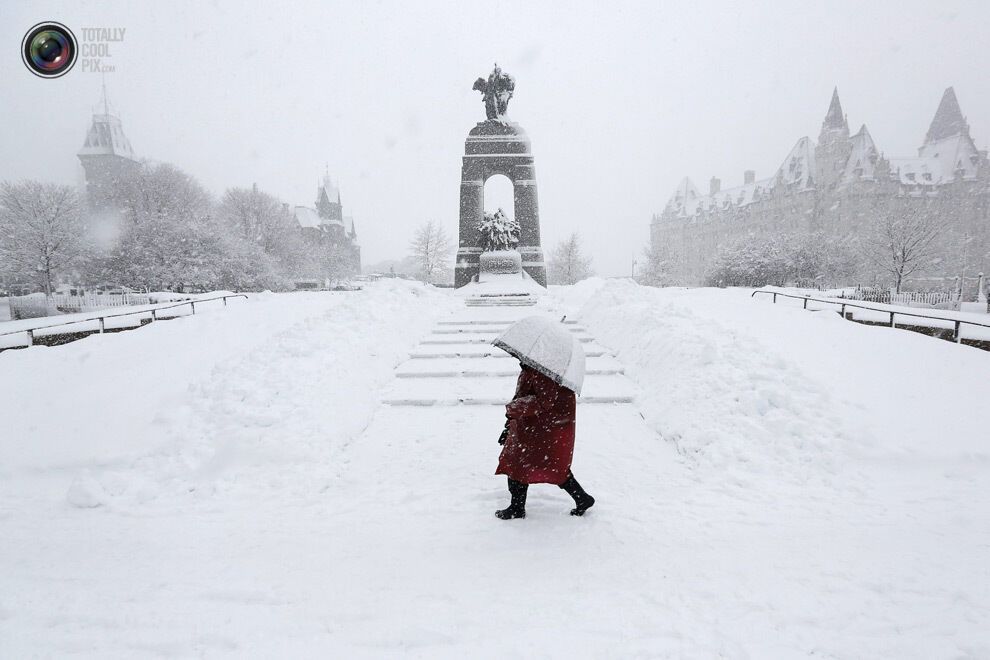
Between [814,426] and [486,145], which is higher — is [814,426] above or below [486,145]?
below

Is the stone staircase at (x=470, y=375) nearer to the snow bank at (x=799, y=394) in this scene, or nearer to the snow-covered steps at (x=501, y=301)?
the snow bank at (x=799, y=394)

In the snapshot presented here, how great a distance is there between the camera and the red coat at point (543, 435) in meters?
3.79

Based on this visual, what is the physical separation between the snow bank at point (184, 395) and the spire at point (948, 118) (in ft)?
293

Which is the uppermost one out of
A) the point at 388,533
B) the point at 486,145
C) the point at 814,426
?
the point at 486,145

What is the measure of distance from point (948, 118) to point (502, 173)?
78.9 meters

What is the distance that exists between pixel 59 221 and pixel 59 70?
33.5 metres

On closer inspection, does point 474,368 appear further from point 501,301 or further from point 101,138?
point 101,138

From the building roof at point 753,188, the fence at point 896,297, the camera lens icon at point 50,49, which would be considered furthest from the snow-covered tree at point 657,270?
the camera lens icon at point 50,49

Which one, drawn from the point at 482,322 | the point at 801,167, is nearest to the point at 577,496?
the point at 482,322

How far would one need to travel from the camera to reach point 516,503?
4059 mm

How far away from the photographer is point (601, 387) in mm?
7520

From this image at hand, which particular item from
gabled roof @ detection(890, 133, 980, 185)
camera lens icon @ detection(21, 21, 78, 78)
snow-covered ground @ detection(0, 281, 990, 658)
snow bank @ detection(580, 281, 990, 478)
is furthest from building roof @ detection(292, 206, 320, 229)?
gabled roof @ detection(890, 133, 980, 185)

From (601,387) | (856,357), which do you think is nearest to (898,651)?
(601,387)

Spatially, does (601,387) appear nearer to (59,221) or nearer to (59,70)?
(59,70)
